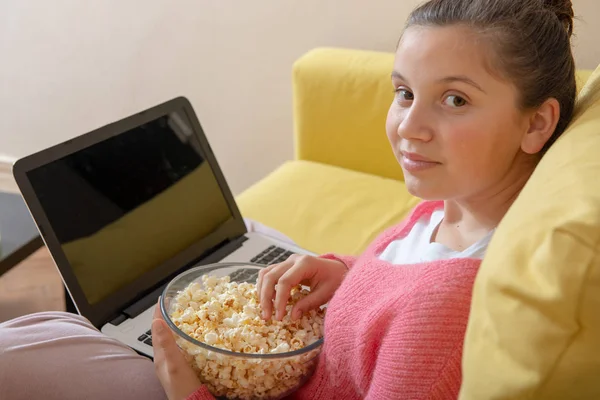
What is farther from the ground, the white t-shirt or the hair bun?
the hair bun

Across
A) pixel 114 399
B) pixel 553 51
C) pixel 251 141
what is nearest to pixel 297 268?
pixel 114 399

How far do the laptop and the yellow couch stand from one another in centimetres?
21

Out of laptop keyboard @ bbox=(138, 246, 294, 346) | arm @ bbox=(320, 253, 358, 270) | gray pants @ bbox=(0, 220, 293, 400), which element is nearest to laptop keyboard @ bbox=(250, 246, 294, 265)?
laptop keyboard @ bbox=(138, 246, 294, 346)

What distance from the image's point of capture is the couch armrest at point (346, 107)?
1.81 metres

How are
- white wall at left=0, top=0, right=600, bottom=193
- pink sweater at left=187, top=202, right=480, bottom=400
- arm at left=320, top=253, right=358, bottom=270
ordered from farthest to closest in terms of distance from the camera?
white wall at left=0, top=0, right=600, bottom=193, arm at left=320, top=253, right=358, bottom=270, pink sweater at left=187, top=202, right=480, bottom=400

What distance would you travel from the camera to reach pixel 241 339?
2.92 ft

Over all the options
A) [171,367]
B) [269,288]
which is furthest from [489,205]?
[171,367]

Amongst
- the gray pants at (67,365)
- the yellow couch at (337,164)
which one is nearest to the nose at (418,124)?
the gray pants at (67,365)

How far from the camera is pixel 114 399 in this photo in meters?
0.96

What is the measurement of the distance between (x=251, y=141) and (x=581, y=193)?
1888 millimetres

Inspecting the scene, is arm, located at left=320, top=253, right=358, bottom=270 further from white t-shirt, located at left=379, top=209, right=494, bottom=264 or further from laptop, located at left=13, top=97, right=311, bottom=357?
laptop, located at left=13, top=97, right=311, bottom=357

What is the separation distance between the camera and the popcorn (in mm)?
860

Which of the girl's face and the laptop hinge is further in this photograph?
the laptop hinge

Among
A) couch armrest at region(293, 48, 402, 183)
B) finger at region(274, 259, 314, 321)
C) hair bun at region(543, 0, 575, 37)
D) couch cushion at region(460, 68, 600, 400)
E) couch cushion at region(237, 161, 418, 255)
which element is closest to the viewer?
couch cushion at region(460, 68, 600, 400)
